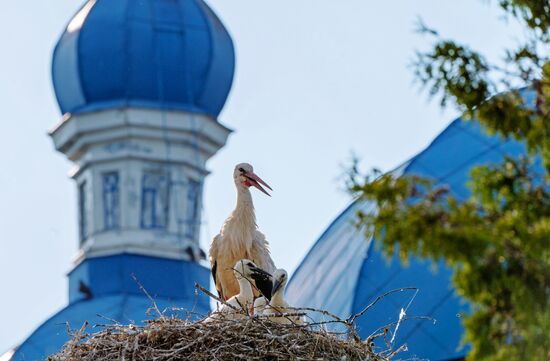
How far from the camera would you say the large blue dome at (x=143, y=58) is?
40.1 m

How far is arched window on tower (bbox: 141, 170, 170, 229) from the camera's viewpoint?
1619 inches

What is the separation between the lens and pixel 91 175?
1624 inches

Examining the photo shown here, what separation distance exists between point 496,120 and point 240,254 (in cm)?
833

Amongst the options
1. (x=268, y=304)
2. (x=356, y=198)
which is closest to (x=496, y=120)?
(x=356, y=198)

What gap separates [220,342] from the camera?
53.4ft

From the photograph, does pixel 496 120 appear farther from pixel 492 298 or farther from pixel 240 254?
pixel 240 254

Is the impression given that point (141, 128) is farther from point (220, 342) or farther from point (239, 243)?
point (220, 342)

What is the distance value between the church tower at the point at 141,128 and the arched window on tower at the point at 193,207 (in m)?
0.02

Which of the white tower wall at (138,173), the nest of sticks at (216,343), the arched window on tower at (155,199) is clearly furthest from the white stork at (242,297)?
the arched window on tower at (155,199)

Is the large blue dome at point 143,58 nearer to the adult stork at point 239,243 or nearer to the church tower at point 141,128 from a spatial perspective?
the church tower at point 141,128

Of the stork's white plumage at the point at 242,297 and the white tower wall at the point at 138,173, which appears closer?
the stork's white plumage at the point at 242,297

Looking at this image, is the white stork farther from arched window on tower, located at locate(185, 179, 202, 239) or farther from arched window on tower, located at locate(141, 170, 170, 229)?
arched window on tower, located at locate(185, 179, 202, 239)

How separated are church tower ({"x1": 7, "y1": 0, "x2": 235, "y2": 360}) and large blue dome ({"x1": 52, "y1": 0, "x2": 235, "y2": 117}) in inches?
0.7

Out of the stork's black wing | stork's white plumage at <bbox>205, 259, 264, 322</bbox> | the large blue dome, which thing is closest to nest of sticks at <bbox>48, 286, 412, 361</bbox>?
stork's white plumage at <bbox>205, 259, 264, 322</bbox>
